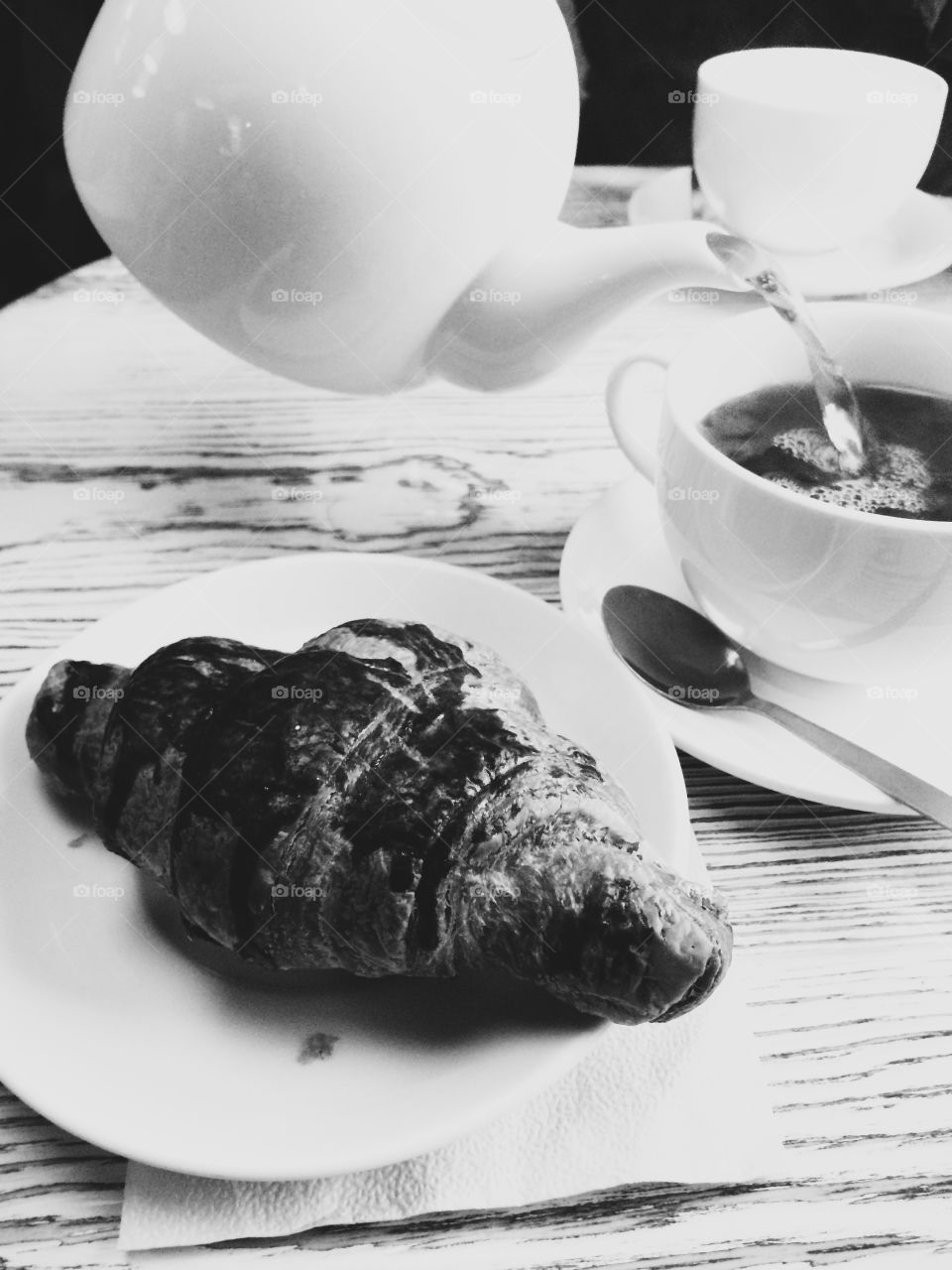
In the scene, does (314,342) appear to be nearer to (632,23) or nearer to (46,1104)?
(46,1104)

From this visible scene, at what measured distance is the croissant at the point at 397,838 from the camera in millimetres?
426

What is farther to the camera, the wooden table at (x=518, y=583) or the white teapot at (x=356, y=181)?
the white teapot at (x=356, y=181)

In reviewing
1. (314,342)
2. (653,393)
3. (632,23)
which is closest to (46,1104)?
(314,342)

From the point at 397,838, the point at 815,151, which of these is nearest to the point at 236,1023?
the point at 397,838

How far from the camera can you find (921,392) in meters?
0.74

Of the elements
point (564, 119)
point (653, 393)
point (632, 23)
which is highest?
point (564, 119)

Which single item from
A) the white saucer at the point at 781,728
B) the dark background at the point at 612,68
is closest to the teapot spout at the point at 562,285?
the white saucer at the point at 781,728

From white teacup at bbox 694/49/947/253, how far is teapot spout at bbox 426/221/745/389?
43 cm

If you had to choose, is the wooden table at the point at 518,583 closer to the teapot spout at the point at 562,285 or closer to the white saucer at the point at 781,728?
the white saucer at the point at 781,728

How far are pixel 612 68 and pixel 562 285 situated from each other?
1.37 meters

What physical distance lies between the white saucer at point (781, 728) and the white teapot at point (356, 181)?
17 cm

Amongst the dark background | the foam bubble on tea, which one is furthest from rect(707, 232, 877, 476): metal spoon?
the dark background

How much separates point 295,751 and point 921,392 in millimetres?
524

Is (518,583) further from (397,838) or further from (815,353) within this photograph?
(397,838)
